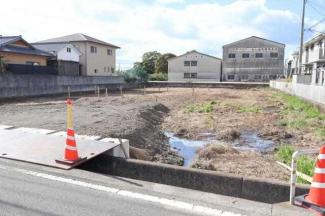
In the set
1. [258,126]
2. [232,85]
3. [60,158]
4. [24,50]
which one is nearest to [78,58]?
[24,50]

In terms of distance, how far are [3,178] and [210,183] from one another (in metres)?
2.76

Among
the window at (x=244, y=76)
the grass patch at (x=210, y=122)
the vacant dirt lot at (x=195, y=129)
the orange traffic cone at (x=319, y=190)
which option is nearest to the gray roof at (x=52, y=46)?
the vacant dirt lot at (x=195, y=129)

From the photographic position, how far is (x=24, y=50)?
21.9 metres

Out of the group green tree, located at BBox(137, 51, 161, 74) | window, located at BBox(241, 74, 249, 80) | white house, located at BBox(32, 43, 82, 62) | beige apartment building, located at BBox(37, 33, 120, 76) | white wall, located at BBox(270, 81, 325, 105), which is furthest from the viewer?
green tree, located at BBox(137, 51, 161, 74)

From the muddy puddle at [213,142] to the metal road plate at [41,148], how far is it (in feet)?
10.4

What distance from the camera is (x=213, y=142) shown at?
8453mm

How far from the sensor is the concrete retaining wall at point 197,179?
3146 millimetres

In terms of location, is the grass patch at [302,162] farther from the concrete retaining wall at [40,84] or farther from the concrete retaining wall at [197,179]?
the concrete retaining wall at [40,84]

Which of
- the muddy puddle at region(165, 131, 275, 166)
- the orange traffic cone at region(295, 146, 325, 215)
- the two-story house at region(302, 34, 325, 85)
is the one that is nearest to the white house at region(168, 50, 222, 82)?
the two-story house at region(302, 34, 325, 85)

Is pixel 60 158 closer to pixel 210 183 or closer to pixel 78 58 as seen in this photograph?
pixel 210 183

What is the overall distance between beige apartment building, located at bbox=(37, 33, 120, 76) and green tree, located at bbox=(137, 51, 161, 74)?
18.2 m

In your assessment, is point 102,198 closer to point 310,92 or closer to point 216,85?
point 310,92

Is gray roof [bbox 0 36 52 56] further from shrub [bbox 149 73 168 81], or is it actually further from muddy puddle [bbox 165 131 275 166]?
shrub [bbox 149 73 168 81]

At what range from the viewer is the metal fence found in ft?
62.5
